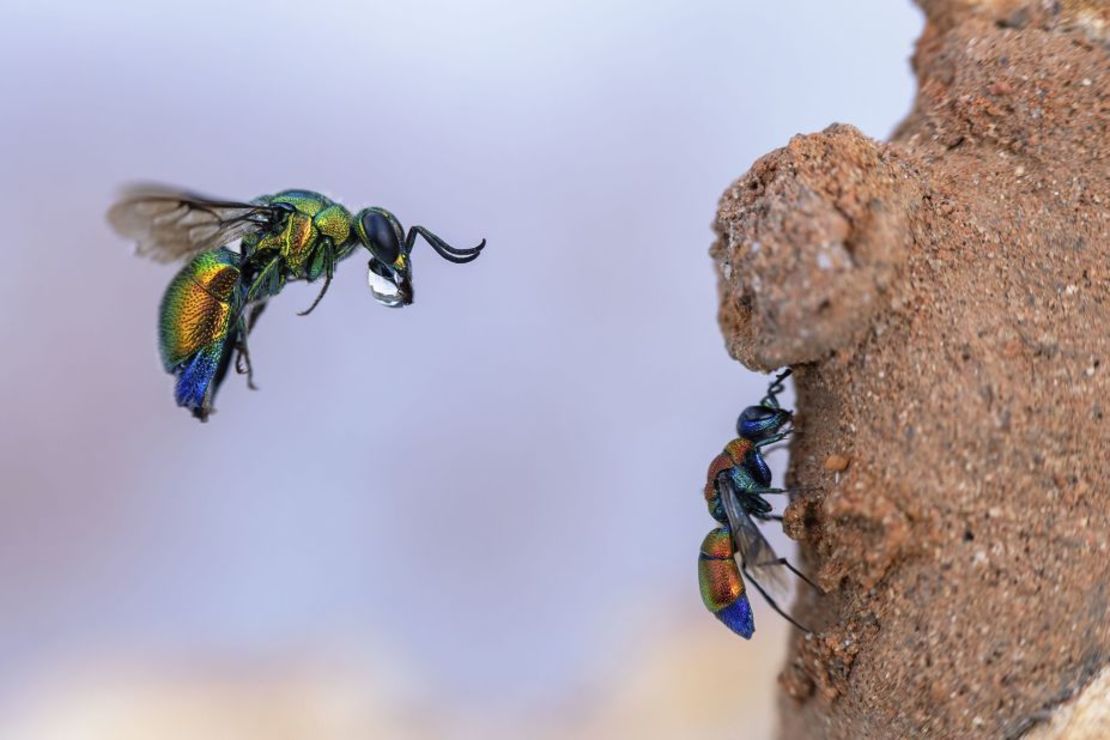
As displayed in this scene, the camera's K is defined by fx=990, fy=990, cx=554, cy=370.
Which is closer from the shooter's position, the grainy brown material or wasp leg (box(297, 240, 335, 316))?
the grainy brown material

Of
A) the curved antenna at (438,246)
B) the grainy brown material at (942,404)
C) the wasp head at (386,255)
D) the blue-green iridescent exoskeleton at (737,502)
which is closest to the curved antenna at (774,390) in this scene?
the blue-green iridescent exoskeleton at (737,502)

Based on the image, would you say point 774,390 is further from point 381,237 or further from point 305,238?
point 305,238

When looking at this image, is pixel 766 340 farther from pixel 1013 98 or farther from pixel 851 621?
pixel 1013 98

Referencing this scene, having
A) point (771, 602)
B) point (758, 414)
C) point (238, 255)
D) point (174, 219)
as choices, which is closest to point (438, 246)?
point (238, 255)

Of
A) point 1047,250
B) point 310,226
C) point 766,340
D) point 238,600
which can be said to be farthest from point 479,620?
point 1047,250

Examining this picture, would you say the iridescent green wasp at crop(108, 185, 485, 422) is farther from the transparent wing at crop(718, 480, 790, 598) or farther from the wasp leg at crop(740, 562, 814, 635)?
the wasp leg at crop(740, 562, 814, 635)

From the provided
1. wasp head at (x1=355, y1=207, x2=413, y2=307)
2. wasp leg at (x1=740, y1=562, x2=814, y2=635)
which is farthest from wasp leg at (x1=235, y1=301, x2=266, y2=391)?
wasp leg at (x1=740, y1=562, x2=814, y2=635)
